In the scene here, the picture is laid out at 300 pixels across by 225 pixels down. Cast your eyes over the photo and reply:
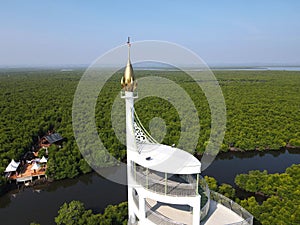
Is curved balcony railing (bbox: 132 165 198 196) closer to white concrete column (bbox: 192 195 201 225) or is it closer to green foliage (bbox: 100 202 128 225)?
white concrete column (bbox: 192 195 201 225)

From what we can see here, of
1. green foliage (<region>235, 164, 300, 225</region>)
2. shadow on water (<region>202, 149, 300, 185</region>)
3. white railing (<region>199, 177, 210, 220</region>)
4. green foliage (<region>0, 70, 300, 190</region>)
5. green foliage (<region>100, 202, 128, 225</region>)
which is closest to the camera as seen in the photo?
white railing (<region>199, 177, 210, 220</region>)

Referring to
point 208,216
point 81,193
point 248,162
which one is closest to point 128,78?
point 208,216

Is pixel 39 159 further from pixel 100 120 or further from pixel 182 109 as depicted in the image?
pixel 182 109

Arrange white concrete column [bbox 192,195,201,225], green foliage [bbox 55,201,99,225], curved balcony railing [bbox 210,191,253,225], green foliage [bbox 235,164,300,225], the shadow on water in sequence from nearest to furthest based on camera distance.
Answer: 1. white concrete column [bbox 192,195,201,225]
2. curved balcony railing [bbox 210,191,253,225]
3. green foliage [bbox 235,164,300,225]
4. green foliage [bbox 55,201,99,225]
5. the shadow on water

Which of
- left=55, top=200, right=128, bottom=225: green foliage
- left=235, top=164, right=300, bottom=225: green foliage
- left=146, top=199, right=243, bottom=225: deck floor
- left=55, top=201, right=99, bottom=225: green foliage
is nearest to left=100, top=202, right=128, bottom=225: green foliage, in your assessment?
left=55, top=200, right=128, bottom=225: green foliage

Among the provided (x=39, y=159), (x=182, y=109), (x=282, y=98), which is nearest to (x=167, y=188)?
(x=39, y=159)

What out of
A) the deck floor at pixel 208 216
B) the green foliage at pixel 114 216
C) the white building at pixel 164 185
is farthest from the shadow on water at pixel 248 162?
the white building at pixel 164 185

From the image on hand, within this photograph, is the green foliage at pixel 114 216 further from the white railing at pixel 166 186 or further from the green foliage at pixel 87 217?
the white railing at pixel 166 186
